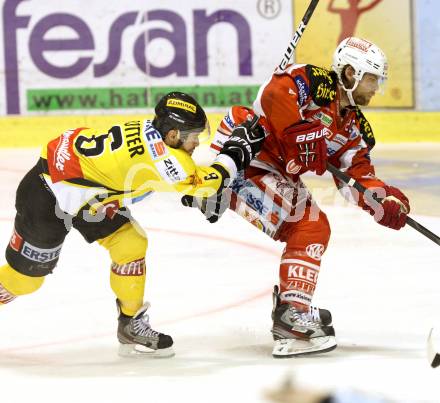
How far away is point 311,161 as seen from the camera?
4441 millimetres

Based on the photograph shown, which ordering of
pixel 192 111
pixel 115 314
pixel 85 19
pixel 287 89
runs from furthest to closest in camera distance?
pixel 85 19, pixel 115 314, pixel 287 89, pixel 192 111

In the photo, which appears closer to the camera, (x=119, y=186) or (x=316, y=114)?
(x=119, y=186)

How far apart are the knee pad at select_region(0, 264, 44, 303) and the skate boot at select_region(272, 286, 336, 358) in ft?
3.10

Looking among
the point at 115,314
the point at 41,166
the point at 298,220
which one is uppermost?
the point at 41,166

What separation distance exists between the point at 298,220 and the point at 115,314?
103 centimetres

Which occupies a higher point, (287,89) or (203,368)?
(287,89)

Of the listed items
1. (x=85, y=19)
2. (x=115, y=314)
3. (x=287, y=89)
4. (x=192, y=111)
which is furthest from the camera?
(x=85, y=19)

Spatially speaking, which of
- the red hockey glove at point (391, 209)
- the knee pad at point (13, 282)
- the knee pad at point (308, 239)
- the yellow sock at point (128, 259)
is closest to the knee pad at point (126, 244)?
the yellow sock at point (128, 259)

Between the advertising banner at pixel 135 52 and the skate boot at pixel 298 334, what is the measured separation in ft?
17.0

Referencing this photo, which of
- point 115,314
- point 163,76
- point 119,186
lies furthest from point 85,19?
point 119,186

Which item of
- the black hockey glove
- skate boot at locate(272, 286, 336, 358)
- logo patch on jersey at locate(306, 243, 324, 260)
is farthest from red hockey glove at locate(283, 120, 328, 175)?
skate boot at locate(272, 286, 336, 358)

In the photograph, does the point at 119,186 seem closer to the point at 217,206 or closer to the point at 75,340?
the point at 217,206

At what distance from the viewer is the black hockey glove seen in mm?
4301

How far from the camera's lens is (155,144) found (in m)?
4.02
